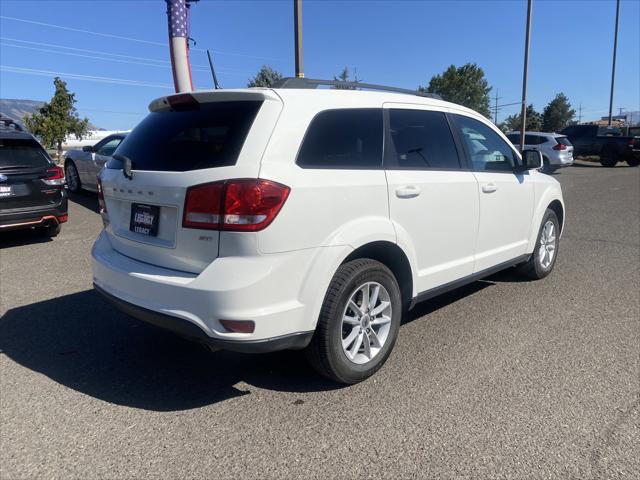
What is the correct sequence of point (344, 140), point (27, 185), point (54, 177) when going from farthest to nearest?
point (54, 177) < point (27, 185) < point (344, 140)

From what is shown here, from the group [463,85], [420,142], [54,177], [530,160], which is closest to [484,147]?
[530,160]

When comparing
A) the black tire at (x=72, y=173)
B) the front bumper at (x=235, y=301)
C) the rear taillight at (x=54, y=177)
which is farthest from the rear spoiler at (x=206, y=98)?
the black tire at (x=72, y=173)

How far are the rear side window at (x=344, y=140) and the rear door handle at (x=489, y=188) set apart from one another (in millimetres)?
1289

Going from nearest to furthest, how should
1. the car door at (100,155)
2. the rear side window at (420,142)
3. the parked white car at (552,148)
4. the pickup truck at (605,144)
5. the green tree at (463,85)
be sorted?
the rear side window at (420,142) < the car door at (100,155) < the parked white car at (552,148) < the pickup truck at (605,144) < the green tree at (463,85)

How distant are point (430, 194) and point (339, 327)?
124cm

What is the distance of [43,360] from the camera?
3598 mm

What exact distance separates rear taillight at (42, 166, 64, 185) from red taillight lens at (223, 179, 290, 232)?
561cm

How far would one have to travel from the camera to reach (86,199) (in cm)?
1162

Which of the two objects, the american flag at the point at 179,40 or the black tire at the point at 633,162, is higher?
the american flag at the point at 179,40

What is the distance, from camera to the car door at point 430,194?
340 centimetres

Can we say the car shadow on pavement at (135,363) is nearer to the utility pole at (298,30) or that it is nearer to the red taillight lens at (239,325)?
the red taillight lens at (239,325)

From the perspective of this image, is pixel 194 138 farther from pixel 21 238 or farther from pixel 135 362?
pixel 21 238

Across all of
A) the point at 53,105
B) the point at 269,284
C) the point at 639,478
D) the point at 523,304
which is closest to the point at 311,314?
the point at 269,284

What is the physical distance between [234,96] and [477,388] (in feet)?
7.71
